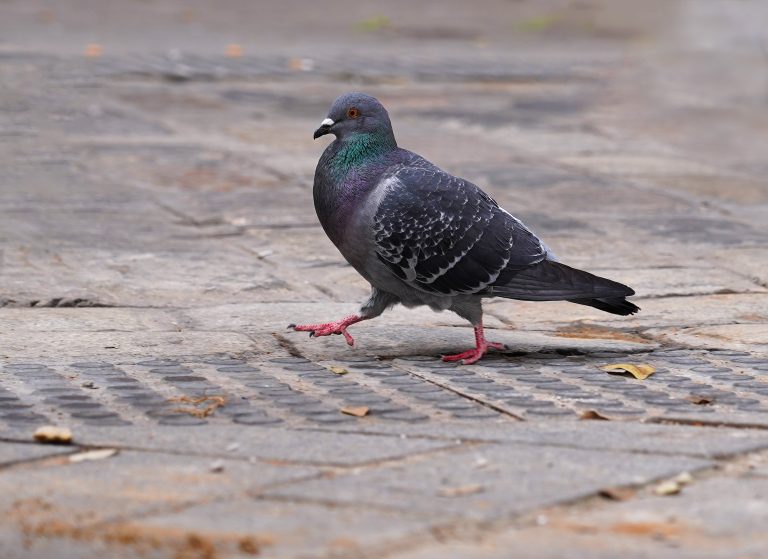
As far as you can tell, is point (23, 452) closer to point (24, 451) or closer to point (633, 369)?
point (24, 451)

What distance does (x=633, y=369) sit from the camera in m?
5.41

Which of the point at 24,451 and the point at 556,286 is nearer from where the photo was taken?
the point at 24,451

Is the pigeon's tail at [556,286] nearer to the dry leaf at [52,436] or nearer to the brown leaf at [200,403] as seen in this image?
the brown leaf at [200,403]

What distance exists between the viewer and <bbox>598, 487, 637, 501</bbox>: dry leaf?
3.90 meters

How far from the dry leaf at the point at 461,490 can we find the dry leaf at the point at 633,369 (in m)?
1.55

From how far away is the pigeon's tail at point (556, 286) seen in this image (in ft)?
18.4

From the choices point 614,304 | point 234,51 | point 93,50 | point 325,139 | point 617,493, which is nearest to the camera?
point 617,493

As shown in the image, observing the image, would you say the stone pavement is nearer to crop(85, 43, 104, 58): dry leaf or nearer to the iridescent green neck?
crop(85, 43, 104, 58): dry leaf

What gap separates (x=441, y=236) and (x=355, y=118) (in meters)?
0.55

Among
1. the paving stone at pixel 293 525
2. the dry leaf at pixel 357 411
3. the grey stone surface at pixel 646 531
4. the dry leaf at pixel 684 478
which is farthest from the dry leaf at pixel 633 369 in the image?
the paving stone at pixel 293 525

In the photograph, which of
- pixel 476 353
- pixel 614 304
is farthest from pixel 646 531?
pixel 614 304

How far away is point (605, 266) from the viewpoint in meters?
7.35

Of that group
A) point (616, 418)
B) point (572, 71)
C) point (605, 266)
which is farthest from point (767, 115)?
point (616, 418)

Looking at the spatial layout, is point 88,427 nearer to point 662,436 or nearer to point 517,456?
point 517,456
